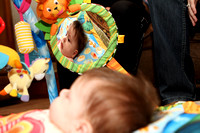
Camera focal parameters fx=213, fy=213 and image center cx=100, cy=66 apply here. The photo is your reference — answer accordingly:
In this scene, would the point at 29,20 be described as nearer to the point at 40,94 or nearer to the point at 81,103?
the point at 81,103

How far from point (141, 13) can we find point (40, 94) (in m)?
0.97

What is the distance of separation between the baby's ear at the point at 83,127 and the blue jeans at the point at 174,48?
0.65m

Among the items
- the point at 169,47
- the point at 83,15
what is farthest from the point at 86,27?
the point at 169,47

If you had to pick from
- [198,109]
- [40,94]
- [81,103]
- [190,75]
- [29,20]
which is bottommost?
[40,94]

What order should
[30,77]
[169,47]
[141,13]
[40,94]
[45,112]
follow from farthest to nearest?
[40,94], [141,13], [169,47], [30,77], [45,112]

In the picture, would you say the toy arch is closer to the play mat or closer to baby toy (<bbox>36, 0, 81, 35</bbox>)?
baby toy (<bbox>36, 0, 81, 35</bbox>)

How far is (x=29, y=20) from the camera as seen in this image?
91 cm

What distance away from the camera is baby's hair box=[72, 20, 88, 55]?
1.09 meters

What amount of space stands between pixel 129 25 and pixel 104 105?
2.35 feet

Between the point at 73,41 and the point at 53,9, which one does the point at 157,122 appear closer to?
the point at 53,9

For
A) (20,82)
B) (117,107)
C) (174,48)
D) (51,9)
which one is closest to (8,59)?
(20,82)

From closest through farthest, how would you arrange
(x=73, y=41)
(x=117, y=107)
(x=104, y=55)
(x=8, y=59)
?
(x=117, y=107)
(x=8, y=59)
(x=104, y=55)
(x=73, y=41)

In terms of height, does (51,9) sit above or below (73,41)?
above

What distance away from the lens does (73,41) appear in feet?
3.67
